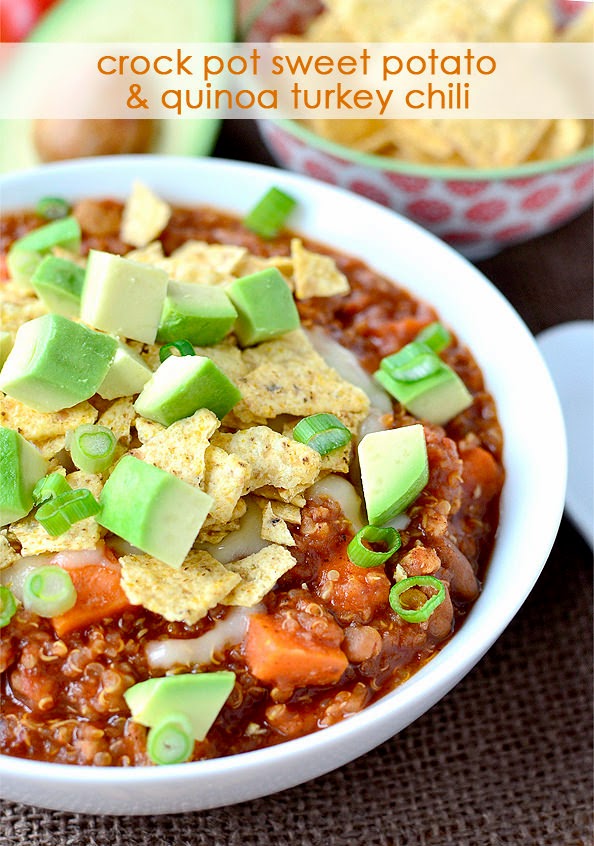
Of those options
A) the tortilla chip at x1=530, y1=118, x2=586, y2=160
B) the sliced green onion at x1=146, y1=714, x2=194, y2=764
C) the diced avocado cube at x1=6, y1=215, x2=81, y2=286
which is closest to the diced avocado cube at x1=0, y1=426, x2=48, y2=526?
the sliced green onion at x1=146, y1=714, x2=194, y2=764

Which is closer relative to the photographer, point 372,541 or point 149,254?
point 372,541

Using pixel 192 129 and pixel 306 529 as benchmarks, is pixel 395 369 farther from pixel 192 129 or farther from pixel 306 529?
pixel 192 129

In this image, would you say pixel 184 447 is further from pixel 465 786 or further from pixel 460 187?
pixel 460 187

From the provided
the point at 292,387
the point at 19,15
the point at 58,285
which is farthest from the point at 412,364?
the point at 19,15

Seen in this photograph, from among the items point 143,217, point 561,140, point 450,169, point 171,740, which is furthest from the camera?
point 561,140

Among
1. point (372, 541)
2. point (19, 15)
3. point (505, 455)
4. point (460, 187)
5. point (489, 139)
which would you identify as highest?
point (19, 15)
